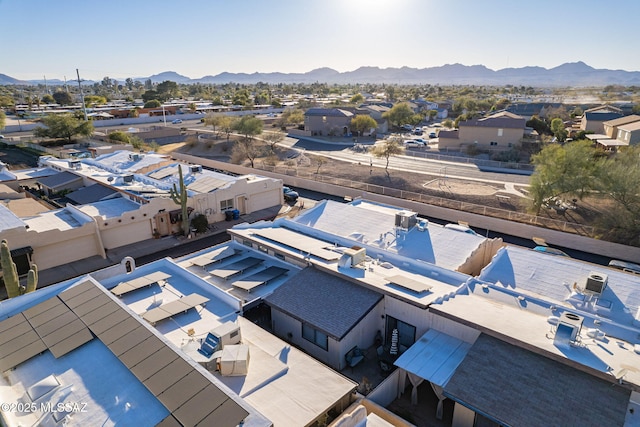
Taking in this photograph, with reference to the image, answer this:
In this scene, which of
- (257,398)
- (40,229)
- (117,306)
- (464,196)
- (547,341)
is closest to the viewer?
(257,398)

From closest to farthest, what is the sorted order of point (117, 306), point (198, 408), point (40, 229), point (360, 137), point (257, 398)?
point (198, 408)
point (257, 398)
point (117, 306)
point (40, 229)
point (360, 137)

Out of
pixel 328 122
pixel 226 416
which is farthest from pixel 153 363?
pixel 328 122

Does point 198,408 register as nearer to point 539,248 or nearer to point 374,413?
point 374,413

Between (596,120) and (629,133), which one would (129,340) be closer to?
(629,133)

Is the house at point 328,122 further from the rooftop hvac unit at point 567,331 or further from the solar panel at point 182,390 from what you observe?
the solar panel at point 182,390

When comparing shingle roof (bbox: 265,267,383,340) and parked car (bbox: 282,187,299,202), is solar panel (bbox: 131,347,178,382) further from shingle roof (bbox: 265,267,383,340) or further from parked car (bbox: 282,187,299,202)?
parked car (bbox: 282,187,299,202)

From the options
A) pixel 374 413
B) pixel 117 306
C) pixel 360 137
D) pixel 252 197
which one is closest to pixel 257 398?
pixel 374 413
